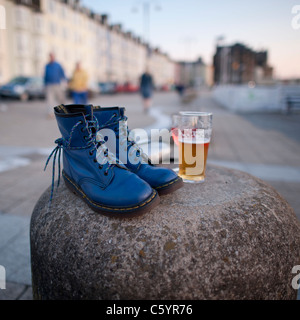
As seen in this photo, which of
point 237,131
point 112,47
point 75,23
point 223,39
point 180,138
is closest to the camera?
point 180,138

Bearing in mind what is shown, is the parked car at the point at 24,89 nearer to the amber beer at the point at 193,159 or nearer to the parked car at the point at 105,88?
the parked car at the point at 105,88

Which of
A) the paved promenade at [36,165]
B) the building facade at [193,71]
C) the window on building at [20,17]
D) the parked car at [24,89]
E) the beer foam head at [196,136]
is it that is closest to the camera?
the beer foam head at [196,136]

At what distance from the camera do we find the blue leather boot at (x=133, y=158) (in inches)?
58.1

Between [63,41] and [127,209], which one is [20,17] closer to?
[63,41]

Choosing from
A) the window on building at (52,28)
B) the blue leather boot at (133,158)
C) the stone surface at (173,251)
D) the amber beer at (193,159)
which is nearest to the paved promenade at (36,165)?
the stone surface at (173,251)

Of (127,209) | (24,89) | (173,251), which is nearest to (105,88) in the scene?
(24,89)

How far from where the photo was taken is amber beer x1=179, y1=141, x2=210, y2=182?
1.75 m

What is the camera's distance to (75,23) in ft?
145

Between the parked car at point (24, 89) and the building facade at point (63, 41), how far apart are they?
8169 millimetres

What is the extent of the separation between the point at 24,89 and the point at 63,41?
2649 cm
